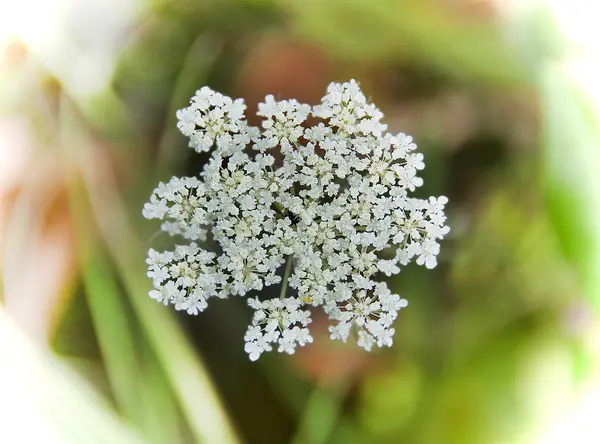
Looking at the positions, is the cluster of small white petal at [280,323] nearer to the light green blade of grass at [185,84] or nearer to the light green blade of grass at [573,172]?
the light green blade of grass at [185,84]

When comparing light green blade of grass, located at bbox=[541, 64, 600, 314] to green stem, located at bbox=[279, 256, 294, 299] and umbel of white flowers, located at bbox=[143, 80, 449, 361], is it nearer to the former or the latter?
umbel of white flowers, located at bbox=[143, 80, 449, 361]

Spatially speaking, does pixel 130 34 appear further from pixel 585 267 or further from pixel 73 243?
pixel 585 267

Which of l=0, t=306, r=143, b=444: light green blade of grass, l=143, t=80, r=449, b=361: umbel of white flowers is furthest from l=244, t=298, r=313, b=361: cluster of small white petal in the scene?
l=0, t=306, r=143, b=444: light green blade of grass

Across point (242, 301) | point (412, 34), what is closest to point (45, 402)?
point (242, 301)

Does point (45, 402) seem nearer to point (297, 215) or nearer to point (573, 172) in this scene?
point (297, 215)

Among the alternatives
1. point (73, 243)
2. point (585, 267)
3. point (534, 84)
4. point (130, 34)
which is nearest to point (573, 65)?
point (534, 84)

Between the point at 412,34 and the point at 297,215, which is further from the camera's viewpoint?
the point at 412,34

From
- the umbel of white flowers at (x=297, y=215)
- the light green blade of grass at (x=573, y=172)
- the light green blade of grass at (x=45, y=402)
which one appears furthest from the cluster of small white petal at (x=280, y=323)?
the light green blade of grass at (x=573, y=172)
